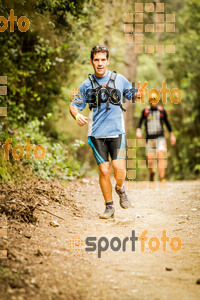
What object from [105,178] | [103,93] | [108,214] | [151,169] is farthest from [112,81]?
[151,169]

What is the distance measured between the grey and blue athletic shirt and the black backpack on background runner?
0.05 m

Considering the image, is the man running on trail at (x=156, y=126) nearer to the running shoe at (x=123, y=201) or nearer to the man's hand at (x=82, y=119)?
the running shoe at (x=123, y=201)

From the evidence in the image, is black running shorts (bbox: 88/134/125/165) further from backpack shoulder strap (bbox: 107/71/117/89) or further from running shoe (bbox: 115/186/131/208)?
backpack shoulder strap (bbox: 107/71/117/89)

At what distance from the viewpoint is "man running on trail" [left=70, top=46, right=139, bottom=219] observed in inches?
214

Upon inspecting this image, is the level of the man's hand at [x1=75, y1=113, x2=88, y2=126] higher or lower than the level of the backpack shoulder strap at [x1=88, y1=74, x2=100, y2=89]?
lower

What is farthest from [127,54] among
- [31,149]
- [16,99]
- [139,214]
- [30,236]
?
[30,236]

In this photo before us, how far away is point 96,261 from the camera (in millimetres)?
4012

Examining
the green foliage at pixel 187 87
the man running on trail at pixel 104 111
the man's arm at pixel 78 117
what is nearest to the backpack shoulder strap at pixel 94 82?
the man running on trail at pixel 104 111

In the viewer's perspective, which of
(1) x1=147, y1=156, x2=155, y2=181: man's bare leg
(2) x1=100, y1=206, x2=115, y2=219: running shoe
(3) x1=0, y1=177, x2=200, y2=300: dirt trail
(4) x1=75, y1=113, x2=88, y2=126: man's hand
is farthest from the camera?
(1) x1=147, y1=156, x2=155, y2=181: man's bare leg

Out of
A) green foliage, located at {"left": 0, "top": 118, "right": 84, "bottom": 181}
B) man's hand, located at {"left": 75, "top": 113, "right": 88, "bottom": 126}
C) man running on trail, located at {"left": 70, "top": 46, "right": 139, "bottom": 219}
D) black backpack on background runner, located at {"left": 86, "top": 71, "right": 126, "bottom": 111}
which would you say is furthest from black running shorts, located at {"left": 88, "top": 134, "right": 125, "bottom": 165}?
green foliage, located at {"left": 0, "top": 118, "right": 84, "bottom": 181}

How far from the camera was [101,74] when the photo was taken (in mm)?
5457

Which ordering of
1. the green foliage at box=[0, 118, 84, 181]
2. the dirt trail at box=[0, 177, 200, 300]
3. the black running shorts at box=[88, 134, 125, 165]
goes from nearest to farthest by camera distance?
the dirt trail at box=[0, 177, 200, 300]
the black running shorts at box=[88, 134, 125, 165]
the green foliage at box=[0, 118, 84, 181]

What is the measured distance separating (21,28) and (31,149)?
8.26ft

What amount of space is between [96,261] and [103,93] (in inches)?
94.4
